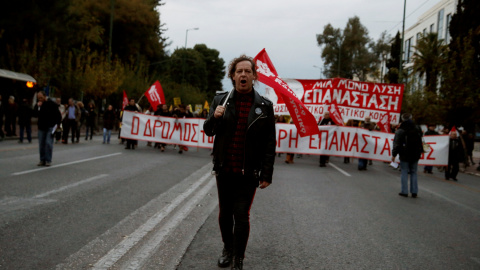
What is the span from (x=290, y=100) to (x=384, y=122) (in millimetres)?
13602

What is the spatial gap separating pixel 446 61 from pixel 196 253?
88.9ft

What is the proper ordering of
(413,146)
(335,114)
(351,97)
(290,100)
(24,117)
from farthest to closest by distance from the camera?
(24,117) → (351,97) → (335,114) → (413,146) → (290,100)

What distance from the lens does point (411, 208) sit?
8375 millimetres

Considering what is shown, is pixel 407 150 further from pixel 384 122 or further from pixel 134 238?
pixel 384 122

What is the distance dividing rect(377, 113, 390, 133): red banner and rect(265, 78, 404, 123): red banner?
137 mm

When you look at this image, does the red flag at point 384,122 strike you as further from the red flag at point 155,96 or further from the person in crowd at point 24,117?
the person in crowd at point 24,117

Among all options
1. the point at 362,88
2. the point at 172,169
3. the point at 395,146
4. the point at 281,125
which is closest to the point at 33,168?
the point at 172,169

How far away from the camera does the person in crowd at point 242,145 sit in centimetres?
399

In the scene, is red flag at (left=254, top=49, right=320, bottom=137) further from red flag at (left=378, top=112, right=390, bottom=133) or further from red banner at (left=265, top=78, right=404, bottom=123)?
red flag at (left=378, top=112, right=390, bottom=133)

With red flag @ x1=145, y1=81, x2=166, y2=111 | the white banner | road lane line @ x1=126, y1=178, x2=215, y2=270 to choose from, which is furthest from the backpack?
red flag @ x1=145, y1=81, x2=166, y2=111

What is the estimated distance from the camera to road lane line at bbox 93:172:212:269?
427 cm

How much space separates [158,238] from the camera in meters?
5.18

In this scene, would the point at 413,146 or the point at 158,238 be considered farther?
the point at 413,146

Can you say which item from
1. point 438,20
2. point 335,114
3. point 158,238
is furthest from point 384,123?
point 438,20
